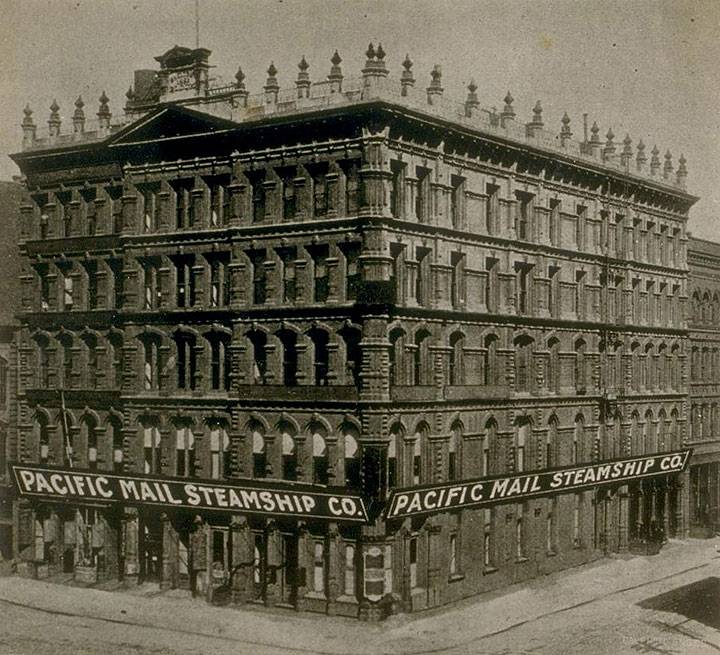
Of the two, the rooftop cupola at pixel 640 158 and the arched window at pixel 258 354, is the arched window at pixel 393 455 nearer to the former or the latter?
the arched window at pixel 258 354

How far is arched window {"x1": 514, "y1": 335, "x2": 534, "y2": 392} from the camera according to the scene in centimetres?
4806

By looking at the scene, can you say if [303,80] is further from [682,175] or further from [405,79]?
[682,175]

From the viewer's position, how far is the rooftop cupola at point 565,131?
50.5 metres

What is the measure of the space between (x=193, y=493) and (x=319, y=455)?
5.47 m

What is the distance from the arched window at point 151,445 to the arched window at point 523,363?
1460 cm

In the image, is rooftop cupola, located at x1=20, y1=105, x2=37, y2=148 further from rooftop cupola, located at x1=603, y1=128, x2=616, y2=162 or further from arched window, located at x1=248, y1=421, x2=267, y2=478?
rooftop cupola, located at x1=603, y1=128, x2=616, y2=162

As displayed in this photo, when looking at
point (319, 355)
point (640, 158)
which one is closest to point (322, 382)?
point (319, 355)

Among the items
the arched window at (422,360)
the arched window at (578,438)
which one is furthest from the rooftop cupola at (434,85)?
the arched window at (578,438)

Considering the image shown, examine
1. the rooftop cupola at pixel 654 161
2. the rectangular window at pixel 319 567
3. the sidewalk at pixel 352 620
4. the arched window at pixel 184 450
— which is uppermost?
the rooftop cupola at pixel 654 161

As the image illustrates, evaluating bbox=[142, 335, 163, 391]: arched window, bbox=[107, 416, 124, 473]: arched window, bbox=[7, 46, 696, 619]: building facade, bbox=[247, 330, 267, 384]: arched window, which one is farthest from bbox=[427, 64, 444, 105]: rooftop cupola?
bbox=[107, 416, 124, 473]: arched window

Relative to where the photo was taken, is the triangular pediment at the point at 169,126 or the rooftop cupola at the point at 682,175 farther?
the rooftop cupola at the point at 682,175

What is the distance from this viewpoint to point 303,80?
42156mm

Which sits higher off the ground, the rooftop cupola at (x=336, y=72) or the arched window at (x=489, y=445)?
the rooftop cupola at (x=336, y=72)

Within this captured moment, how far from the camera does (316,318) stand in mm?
41812
